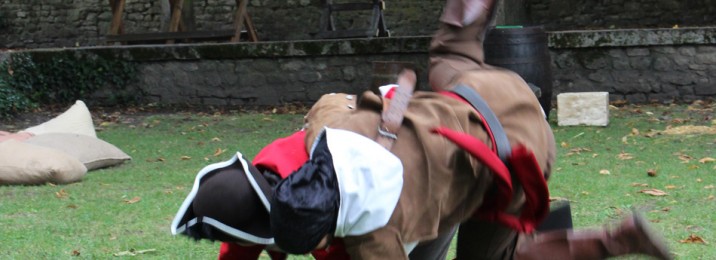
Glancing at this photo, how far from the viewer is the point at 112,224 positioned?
5203 millimetres

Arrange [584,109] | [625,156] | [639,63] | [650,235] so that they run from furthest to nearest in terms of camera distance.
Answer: [639,63]
[584,109]
[625,156]
[650,235]

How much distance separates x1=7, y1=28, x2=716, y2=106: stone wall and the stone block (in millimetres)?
1779

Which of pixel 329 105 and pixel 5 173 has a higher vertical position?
pixel 329 105

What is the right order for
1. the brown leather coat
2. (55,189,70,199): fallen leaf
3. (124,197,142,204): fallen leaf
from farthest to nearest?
(55,189,70,199): fallen leaf, (124,197,142,204): fallen leaf, the brown leather coat

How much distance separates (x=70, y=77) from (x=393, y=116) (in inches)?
381

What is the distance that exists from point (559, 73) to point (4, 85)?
584 cm

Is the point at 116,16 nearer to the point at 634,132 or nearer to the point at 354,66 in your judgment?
the point at 354,66

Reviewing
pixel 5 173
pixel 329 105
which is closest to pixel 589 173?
pixel 5 173

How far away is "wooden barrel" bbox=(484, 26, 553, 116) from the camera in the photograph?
→ 8.88 m

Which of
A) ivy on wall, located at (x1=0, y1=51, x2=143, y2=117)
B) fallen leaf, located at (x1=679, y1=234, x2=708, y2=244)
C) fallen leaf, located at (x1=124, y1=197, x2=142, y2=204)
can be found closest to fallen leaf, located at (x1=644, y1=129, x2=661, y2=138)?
fallen leaf, located at (x1=679, y1=234, x2=708, y2=244)

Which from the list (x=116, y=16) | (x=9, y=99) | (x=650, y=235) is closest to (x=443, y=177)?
(x=650, y=235)

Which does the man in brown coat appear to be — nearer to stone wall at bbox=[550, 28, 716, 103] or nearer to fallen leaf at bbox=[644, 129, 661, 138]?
fallen leaf at bbox=[644, 129, 661, 138]

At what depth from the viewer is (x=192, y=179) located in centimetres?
660

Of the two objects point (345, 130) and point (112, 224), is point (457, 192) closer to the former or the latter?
point (345, 130)
